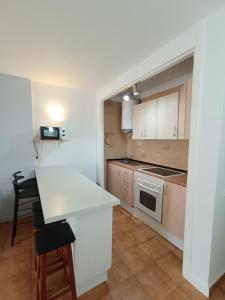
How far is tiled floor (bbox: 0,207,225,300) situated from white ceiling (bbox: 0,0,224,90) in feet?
7.94

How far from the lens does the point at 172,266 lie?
67.3 inches

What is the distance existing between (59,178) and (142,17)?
198cm

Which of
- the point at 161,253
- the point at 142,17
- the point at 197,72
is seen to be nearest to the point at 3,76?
the point at 142,17

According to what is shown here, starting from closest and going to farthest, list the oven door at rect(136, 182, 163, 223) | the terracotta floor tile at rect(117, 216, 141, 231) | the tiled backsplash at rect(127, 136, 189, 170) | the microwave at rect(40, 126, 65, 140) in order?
1. the oven door at rect(136, 182, 163, 223)
2. the terracotta floor tile at rect(117, 216, 141, 231)
3. the tiled backsplash at rect(127, 136, 189, 170)
4. the microwave at rect(40, 126, 65, 140)

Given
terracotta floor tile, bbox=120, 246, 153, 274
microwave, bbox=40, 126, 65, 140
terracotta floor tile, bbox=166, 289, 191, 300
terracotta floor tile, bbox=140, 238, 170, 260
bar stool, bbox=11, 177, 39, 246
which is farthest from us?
microwave, bbox=40, 126, 65, 140

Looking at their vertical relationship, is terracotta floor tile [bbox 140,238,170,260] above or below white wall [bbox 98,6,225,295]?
below

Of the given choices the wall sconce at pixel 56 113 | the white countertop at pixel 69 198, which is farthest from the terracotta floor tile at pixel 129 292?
the wall sconce at pixel 56 113

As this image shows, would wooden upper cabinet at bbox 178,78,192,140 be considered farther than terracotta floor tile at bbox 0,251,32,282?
Yes

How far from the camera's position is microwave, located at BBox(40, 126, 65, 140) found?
2.77m

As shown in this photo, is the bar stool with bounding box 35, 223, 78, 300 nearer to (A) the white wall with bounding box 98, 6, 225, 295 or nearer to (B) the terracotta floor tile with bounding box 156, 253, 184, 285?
(B) the terracotta floor tile with bounding box 156, 253, 184, 285

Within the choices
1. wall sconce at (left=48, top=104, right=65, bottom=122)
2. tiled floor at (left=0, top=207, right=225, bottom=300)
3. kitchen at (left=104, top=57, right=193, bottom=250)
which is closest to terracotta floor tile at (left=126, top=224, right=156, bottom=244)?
tiled floor at (left=0, top=207, right=225, bottom=300)

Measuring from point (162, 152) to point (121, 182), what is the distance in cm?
102

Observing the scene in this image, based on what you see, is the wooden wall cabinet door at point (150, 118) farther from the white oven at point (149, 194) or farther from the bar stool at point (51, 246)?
the bar stool at point (51, 246)

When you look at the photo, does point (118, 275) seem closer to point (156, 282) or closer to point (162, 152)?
point (156, 282)
